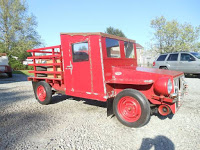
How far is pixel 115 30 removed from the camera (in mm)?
43000

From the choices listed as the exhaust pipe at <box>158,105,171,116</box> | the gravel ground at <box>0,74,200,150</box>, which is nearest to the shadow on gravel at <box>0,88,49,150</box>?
the gravel ground at <box>0,74,200,150</box>

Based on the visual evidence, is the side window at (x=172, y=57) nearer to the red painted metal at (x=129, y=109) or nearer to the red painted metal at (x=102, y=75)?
the red painted metal at (x=102, y=75)

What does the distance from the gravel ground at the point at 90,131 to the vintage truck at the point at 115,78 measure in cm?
Answer: 37

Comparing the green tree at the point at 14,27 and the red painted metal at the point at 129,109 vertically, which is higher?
the green tree at the point at 14,27

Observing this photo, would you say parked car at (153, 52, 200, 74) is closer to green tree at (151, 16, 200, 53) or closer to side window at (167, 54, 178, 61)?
side window at (167, 54, 178, 61)

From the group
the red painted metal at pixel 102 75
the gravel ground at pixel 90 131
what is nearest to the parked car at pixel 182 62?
the gravel ground at pixel 90 131

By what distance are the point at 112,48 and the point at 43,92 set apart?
122 inches

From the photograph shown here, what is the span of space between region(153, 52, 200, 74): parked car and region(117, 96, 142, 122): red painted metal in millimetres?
8895

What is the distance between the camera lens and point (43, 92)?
527 centimetres

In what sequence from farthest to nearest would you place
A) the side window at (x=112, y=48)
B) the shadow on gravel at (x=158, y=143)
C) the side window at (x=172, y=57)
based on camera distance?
the side window at (x=172, y=57) < the side window at (x=112, y=48) < the shadow on gravel at (x=158, y=143)

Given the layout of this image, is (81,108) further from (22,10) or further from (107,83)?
(22,10)

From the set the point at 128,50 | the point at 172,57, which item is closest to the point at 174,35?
the point at 172,57

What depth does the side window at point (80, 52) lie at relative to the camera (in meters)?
3.83

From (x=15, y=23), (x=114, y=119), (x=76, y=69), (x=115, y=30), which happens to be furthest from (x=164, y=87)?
(x=115, y=30)
